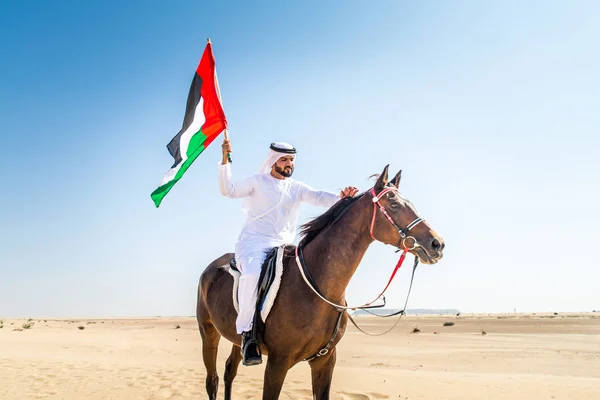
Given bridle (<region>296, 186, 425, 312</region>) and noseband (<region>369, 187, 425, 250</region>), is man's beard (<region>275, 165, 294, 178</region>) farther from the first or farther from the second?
noseband (<region>369, 187, 425, 250</region>)

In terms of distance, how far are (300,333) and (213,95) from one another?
3.42m

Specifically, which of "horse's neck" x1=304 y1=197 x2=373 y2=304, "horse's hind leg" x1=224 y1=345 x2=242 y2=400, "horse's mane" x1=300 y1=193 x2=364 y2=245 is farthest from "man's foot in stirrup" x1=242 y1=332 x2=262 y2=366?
"horse's hind leg" x1=224 y1=345 x2=242 y2=400

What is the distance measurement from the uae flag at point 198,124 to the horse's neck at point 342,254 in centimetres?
215

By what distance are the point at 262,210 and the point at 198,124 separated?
1.60 m

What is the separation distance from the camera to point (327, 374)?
5.30 m

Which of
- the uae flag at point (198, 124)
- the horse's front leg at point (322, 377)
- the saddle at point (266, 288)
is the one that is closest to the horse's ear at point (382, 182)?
the saddle at point (266, 288)

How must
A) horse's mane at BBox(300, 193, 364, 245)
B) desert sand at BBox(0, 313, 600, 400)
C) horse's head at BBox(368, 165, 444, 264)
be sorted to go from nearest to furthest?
horse's head at BBox(368, 165, 444, 264) < horse's mane at BBox(300, 193, 364, 245) < desert sand at BBox(0, 313, 600, 400)

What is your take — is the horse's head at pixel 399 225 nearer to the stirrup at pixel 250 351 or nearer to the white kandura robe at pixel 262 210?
the white kandura robe at pixel 262 210

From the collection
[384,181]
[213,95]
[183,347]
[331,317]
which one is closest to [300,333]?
[331,317]

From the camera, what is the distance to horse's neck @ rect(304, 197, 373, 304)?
192 inches

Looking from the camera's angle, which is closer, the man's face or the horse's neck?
the horse's neck

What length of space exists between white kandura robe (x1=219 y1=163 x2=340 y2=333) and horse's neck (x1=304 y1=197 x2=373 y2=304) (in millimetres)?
729

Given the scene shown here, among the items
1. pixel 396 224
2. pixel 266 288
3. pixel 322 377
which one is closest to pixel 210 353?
pixel 322 377

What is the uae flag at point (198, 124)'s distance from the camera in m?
6.14
